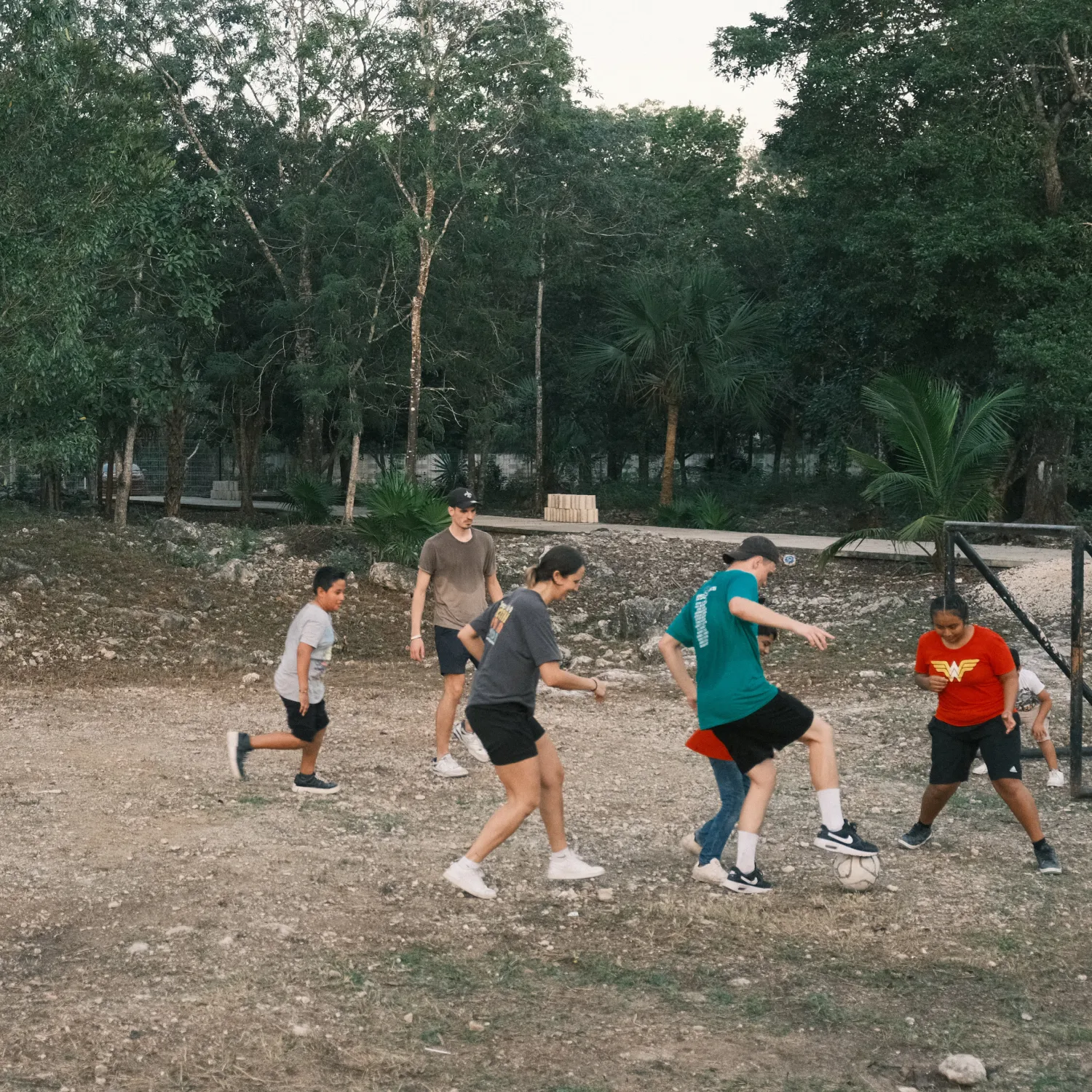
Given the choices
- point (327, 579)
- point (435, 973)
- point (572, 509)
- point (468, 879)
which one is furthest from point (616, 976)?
point (572, 509)

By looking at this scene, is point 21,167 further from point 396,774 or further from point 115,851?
point 115,851

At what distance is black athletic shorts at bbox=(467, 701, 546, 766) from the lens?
5.77 metres

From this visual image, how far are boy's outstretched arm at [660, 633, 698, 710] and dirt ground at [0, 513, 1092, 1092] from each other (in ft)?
2.94

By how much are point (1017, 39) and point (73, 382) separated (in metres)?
15.8

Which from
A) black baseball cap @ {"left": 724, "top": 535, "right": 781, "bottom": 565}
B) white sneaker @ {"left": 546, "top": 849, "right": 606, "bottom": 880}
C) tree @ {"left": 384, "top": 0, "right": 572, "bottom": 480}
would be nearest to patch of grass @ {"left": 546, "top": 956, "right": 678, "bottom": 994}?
white sneaker @ {"left": 546, "top": 849, "right": 606, "bottom": 880}

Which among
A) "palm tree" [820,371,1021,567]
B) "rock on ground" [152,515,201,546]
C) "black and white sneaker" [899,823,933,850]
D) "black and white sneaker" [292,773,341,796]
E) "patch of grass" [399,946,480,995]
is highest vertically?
"palm tree" [820,371,1021,567]

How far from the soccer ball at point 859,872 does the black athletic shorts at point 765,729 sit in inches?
25.3

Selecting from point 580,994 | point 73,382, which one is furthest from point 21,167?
point 580,994

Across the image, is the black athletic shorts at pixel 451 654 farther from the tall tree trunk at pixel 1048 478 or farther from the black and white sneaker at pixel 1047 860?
the tall tree trunk at pixel 1048 478

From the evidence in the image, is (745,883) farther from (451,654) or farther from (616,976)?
(451,654)

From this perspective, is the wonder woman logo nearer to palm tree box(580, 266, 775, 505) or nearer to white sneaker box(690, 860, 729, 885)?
white sneaker box(690, 860, 729, 885)

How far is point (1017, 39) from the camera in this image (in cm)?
2186

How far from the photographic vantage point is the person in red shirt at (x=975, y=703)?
249 inches

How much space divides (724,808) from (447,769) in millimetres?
2613
